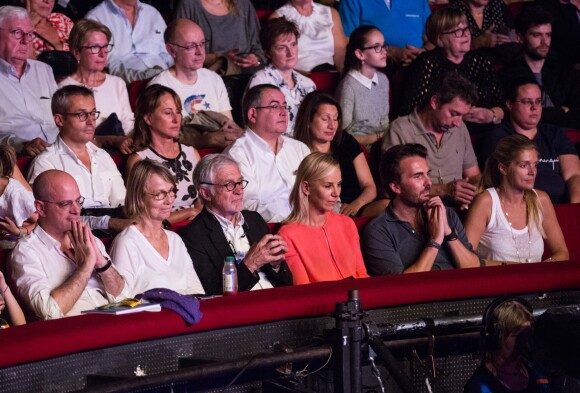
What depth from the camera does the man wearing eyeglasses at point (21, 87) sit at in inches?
191

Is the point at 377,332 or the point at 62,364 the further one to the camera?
the point at 377,332

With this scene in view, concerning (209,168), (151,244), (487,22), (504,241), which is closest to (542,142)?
(504,241)

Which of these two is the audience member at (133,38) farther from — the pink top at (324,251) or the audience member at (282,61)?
the pink top at (324,251)

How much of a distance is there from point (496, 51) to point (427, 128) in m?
1.36

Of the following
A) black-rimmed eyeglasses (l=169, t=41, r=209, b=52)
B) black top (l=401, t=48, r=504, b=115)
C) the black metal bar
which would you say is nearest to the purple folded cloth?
the black metal bar

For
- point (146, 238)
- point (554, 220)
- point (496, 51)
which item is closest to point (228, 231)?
point (146, 238)

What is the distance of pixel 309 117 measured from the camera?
16.2ft

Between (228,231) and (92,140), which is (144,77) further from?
(228,231)

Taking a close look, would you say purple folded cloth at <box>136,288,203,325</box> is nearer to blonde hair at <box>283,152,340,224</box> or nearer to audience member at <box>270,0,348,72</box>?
blonde hair at <box>283,152,340,224</box>

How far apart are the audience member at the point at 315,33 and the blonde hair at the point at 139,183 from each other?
7.89 ft

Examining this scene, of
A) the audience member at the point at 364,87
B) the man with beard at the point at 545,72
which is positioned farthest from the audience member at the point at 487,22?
the audience member at the point at 364,87

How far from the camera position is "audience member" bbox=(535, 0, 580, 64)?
6742 millimetres

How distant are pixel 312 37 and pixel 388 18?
0.53 m

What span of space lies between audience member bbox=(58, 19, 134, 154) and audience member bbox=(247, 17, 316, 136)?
0.67 metres
